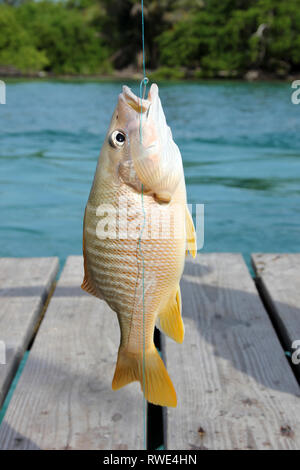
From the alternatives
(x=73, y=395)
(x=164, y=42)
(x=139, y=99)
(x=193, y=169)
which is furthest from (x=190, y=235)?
(x=164, y=42)

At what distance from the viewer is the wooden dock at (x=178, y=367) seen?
5.97 ft

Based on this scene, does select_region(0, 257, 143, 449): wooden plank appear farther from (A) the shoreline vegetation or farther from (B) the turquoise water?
(A) the shoreline vegetation

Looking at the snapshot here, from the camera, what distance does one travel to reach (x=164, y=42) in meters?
33.4

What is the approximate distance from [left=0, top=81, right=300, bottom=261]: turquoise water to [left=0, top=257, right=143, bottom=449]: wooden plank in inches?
174

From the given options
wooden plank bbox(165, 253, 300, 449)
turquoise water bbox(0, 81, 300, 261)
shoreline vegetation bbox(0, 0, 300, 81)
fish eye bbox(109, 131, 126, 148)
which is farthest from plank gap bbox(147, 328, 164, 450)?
shoreline vegetation bbox(0, 0, 300, 81)

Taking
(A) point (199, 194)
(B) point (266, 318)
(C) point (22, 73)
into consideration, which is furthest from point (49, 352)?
(C) point (22, 73)

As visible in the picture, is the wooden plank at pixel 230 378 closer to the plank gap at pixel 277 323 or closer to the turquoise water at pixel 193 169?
the plank gap at pixel 277 323

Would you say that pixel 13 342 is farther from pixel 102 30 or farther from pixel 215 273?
pixel 102 30

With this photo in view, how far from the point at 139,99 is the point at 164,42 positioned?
3467cm

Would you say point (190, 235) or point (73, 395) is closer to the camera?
point (190, 235)

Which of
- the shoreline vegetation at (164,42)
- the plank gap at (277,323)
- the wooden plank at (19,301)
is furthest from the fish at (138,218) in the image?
the shoreline vegetation at (164,42)

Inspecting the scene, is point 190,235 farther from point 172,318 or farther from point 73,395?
point 73,395

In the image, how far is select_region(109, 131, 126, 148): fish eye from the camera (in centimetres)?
101

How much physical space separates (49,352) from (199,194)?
263 inches
